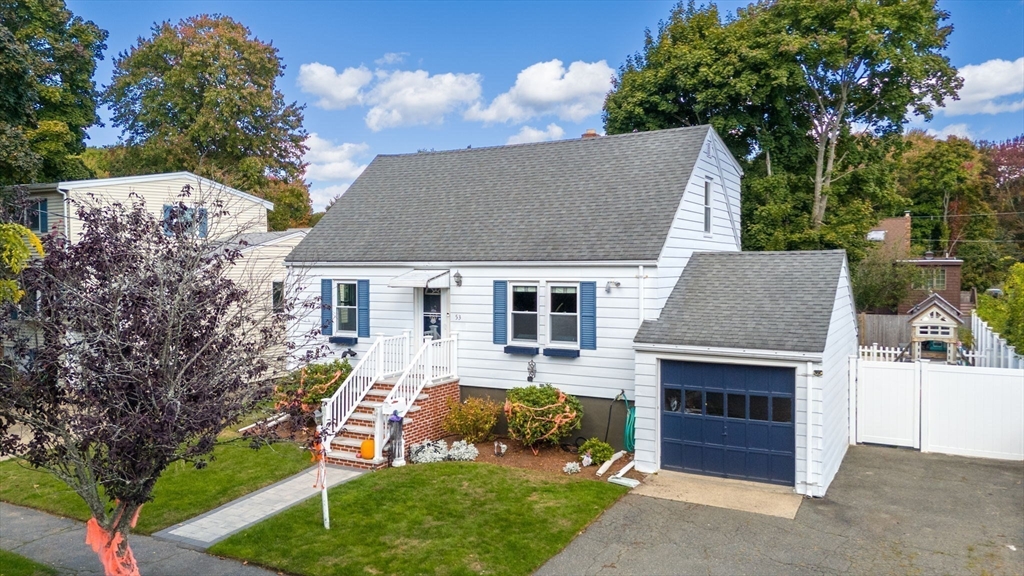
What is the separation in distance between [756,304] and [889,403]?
403 centimetres

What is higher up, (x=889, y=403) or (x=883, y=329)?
(x=883, y=329)

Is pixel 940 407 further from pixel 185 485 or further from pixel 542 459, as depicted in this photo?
pixel 185 485

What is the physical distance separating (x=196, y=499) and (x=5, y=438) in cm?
560

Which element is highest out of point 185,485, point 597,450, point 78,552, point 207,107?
point 207,107

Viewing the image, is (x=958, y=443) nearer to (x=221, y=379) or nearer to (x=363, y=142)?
(x=221, y=379)

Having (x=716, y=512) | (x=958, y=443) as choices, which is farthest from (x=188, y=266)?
(x=958, y=443)

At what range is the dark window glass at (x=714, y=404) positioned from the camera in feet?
36.9

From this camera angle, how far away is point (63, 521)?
10.2m

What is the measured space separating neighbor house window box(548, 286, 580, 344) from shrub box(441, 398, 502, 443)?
6.23ft

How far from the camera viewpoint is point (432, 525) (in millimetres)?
A: 9539

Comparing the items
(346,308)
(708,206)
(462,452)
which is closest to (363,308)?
(346,308)

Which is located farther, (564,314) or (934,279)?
(934,279)

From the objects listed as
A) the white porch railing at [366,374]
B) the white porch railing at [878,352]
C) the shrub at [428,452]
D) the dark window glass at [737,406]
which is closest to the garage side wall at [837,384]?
the dark window glass at [737,406]

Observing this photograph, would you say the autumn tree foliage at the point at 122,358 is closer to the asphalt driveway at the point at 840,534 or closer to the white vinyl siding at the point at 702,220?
the asphalt driveway at the point at 840,534
